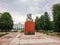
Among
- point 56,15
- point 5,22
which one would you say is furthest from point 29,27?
point 5,22

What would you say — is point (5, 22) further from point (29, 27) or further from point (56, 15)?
point (56, 15)

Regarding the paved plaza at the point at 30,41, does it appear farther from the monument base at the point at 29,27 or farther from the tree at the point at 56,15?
the tree at the point at 56,15

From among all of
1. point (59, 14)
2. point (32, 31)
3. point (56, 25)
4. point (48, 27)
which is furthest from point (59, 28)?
point (48, 27)

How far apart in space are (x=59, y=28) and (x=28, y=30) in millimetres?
10441

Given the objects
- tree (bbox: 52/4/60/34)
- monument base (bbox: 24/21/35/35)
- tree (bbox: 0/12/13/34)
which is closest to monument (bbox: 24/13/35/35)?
monument base (bbox: 24/21/35/35)

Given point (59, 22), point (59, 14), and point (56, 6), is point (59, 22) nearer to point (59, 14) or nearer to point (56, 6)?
point (59, 14)

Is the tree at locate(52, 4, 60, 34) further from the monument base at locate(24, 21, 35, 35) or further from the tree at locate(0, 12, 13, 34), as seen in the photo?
the tree at locate(0, 12, 13, 34)

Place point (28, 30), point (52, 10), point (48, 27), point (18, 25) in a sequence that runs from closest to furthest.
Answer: point (28, 30), point (52, 10), point (48, 27), point (18, 25)

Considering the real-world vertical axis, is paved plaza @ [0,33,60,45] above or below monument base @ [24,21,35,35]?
below

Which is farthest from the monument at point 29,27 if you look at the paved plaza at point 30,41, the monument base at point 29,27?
the paved plaza at point 30,41

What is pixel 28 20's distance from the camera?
179 feet

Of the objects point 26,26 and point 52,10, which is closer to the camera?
point 26,26

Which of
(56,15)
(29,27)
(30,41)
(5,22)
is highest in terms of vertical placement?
(56,15)

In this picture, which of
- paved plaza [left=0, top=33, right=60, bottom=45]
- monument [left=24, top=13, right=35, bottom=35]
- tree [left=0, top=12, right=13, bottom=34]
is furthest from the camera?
tree [left=0, top=12, right=13, bottom=34]
